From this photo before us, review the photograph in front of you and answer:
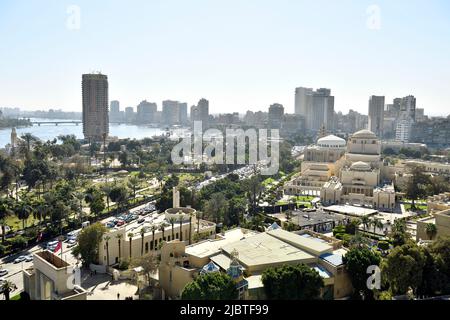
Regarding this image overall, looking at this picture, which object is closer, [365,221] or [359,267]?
[359,267]

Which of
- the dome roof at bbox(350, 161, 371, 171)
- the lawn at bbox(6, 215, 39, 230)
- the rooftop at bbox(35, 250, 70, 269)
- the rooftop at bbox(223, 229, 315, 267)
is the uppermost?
the dome roof at bbox(350, 161, 371, 171)

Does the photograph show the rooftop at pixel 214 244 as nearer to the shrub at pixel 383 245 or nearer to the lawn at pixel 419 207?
the shrub at pixel 383 245

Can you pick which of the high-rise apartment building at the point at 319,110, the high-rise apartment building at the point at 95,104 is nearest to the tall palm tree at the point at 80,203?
the high-rise apartment building at the point at 95,104

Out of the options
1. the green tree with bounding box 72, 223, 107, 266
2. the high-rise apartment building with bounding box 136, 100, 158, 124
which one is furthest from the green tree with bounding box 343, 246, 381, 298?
the high-rise apartment building with bounding box 136, 100, 158, 124

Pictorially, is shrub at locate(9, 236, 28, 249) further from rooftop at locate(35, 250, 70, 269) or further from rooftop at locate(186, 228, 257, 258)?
rooftop at locate(186, 228, 257, 258)

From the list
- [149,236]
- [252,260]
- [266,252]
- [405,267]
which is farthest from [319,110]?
[405,267]

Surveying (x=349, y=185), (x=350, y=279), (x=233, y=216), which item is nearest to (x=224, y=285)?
(x=350, y=279)

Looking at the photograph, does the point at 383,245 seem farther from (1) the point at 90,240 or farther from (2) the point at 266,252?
(1) the point at 90,240
